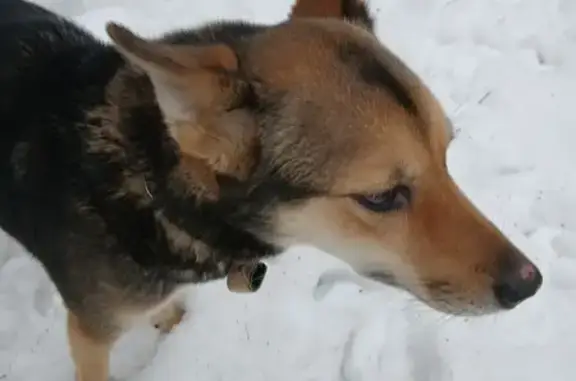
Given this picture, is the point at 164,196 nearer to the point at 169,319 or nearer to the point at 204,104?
the point at 204,104

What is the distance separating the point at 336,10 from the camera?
2.62m

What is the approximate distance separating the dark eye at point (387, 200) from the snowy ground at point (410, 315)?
56.4 inches

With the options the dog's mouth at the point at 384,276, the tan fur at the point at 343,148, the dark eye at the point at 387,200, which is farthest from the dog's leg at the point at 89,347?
the dark eye at the point at 387,200

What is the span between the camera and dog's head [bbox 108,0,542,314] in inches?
87.0

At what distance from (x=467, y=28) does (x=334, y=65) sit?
2664 millimetres

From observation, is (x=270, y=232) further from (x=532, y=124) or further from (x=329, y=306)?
(x=532, y=124)

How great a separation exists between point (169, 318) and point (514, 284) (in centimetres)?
174

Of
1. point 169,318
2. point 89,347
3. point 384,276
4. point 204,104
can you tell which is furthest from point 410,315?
point 204,104

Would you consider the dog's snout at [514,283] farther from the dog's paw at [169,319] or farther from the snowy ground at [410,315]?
the dog's paw at [169,319]

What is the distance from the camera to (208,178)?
7.55ft

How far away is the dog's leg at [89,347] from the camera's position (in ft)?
9.36

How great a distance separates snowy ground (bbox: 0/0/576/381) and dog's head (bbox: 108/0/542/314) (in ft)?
3.89

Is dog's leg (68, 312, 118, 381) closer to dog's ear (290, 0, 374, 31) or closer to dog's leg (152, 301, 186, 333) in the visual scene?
dog's leg (152, 301, 186, 333)

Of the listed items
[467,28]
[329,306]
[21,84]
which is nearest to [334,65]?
[21,84]
